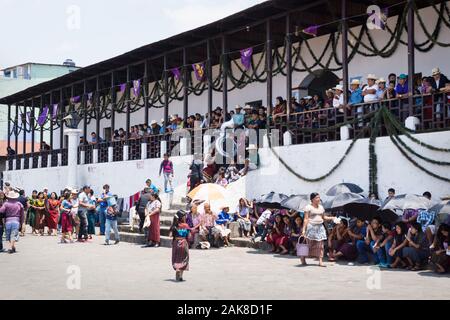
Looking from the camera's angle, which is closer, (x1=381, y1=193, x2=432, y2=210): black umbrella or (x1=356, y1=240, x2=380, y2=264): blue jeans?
(x1=381, y1=193, x2=432, y2=210): black umbrella

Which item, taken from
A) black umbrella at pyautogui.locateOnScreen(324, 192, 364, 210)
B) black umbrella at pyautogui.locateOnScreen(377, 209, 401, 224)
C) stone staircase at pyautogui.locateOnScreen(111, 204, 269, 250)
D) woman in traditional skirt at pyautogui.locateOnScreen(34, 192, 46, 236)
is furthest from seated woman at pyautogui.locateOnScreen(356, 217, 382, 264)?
woman in traditional skirt at pyautogui.locateOnScreen(34, 192, 46, 236)

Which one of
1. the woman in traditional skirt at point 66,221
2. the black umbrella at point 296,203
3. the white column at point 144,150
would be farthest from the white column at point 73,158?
the black umbrella at point 296,203

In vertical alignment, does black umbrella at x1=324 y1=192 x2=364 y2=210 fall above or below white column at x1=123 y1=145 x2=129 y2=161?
below

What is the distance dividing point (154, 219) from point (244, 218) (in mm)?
2420

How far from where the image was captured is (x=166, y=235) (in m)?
18.0

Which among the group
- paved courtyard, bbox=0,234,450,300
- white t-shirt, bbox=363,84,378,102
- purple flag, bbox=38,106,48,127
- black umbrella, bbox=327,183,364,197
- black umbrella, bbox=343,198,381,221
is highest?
purple flag, bbox=38,106,48,127

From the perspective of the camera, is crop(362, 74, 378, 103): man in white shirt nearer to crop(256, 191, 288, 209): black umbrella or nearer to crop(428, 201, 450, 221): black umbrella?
crop(256, 191, 288, 209): black umbrella

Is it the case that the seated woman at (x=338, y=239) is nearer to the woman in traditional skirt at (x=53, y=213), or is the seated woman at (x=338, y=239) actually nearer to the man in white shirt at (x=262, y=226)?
the man in white shirt at (x=262, y=226)

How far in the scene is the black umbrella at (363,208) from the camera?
43.5 ft

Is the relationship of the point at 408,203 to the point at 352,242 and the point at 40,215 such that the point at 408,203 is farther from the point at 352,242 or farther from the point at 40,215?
the point at 40,215

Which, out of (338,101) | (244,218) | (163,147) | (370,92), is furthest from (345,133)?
(163,147)

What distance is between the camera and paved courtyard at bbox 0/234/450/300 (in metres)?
9.34

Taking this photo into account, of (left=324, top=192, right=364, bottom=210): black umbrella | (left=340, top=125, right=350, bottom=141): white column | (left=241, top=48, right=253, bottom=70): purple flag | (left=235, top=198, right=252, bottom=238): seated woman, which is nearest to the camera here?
(left=324, top=192, right=364, bottom=210): black umbrella

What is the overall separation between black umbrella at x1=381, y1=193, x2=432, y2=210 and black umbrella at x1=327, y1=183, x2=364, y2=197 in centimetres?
242
